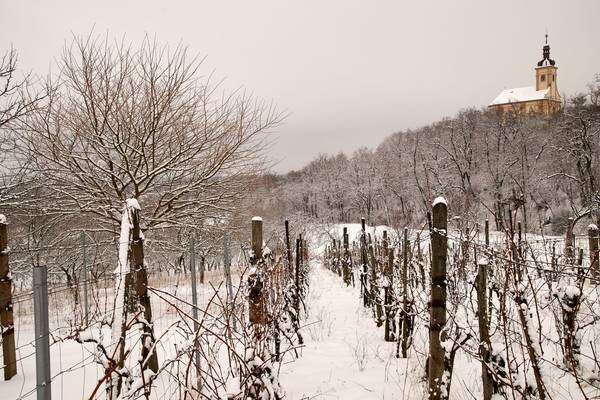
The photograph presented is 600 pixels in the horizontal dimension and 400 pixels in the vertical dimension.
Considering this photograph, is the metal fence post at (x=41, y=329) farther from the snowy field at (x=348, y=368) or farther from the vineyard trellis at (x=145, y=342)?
the snowy field at (x=348, y=368)

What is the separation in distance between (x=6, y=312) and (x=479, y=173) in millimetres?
37171

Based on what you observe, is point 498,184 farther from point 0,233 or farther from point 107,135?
point 0,233

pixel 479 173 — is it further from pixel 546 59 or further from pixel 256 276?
pixel 546 59

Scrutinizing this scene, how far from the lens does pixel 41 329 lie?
2213 mm

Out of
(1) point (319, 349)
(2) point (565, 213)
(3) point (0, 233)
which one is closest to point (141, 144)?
(3) point (0, 233)

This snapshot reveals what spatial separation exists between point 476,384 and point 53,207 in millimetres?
8135

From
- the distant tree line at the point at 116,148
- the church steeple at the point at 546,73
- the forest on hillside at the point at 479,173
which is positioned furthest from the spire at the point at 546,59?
the distant tree line at the point at 116,148

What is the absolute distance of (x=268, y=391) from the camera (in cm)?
239

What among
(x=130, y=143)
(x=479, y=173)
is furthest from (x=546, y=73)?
(x=130, y=143)

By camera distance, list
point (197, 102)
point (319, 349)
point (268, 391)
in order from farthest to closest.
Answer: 1. point (197, 102)
2. point (319, 349)
3. point (268, 391)

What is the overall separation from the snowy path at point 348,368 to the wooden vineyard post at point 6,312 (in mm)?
3161

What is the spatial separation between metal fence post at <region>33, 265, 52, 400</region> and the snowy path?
2.13m

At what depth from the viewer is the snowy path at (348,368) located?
4023 mm

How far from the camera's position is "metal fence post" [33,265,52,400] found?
7.16 ft
